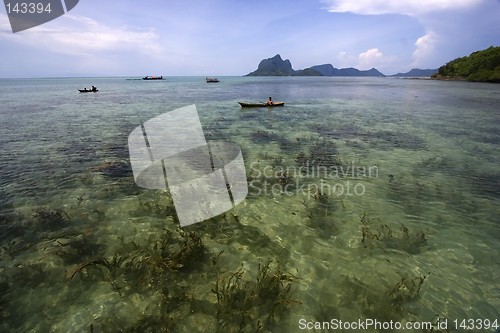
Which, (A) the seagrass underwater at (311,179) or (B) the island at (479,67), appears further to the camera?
(B) the island at (479,67)

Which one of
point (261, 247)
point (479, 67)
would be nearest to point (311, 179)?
point (261, 247)

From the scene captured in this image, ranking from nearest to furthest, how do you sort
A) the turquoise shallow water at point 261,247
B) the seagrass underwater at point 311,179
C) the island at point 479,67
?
1. the turquoise shallow water at point 261,247
2. the seagrass underwater at point 311,179
3. the island at point 479,67

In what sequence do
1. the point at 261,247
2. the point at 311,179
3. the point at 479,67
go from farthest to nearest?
the point at 479,67 < the point at 311,179 < the point at 261,247

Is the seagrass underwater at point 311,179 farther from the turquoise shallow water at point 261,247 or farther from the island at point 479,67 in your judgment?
the island at point 479,67

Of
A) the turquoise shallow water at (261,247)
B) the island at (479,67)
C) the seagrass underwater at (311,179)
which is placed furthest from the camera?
the island at (479,67)

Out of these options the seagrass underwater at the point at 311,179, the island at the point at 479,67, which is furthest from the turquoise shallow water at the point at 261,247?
the island at the point at 479,67

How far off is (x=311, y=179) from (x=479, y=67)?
546ft

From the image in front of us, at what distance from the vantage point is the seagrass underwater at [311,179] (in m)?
13.1

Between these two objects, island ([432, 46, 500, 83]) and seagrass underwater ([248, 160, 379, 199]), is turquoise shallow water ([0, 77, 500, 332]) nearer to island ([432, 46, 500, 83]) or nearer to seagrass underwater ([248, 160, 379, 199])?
seagrass underwater ([248, 160, 379, 199])

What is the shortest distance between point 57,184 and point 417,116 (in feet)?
134

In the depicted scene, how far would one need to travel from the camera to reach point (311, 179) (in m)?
14.6

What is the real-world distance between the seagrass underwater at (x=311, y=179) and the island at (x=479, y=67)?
144683 mm

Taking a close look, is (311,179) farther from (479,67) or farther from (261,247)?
(479,67)

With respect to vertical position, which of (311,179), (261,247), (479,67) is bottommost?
(261,247)
